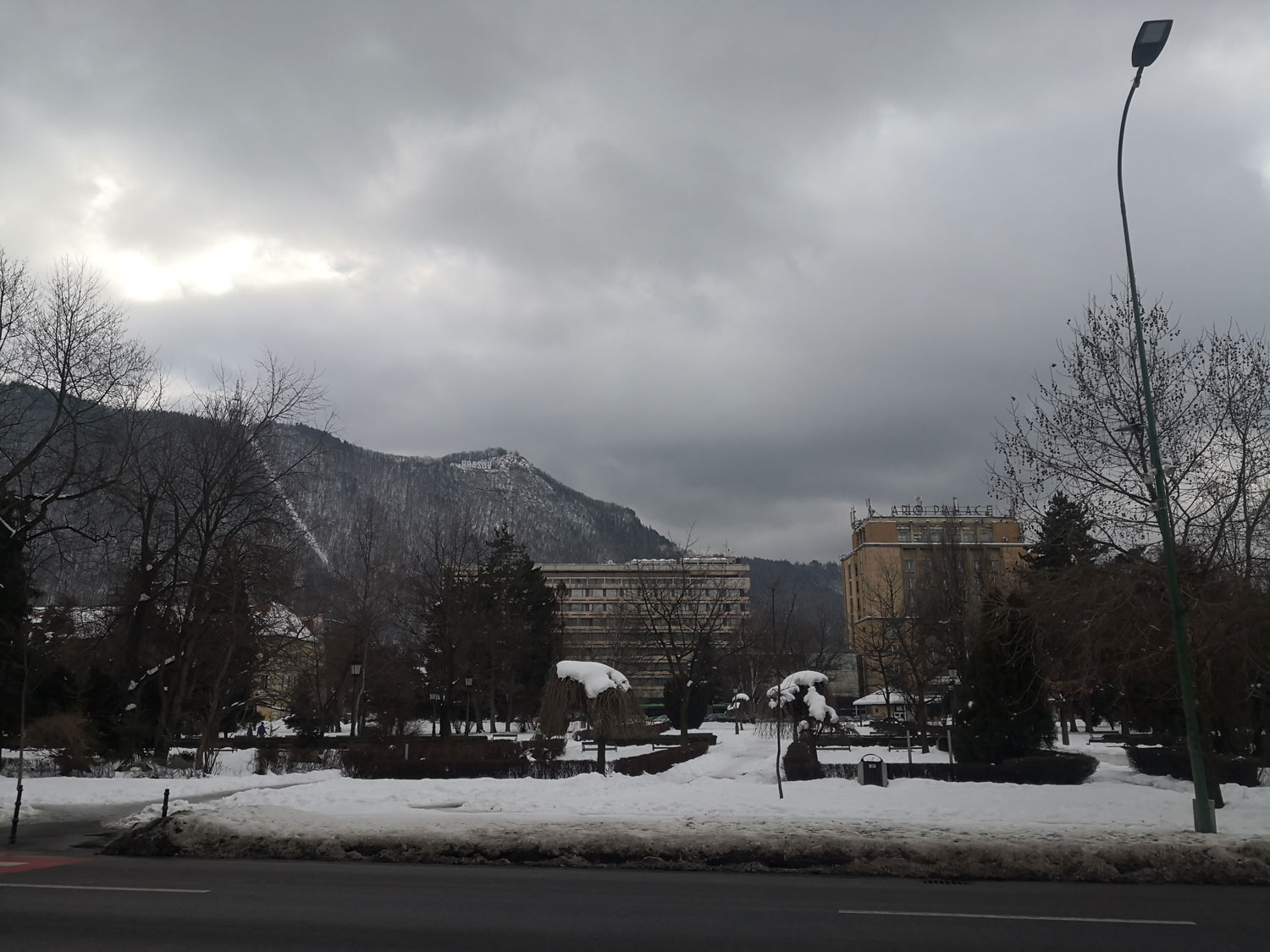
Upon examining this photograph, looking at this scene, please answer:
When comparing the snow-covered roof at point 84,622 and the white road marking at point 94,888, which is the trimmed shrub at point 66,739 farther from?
the white road marking at point 94,888

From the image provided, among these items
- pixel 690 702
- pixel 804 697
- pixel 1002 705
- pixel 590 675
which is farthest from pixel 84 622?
pixel 1002 705

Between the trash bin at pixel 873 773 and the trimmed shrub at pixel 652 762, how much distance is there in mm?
7491

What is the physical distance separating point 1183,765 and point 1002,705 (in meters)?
Result: 5.12

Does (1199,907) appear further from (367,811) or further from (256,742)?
(256,742)

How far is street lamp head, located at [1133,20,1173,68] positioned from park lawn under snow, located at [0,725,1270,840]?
40.1ft

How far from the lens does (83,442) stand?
95.6ft

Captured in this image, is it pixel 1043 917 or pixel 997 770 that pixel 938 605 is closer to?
pixel 997 770

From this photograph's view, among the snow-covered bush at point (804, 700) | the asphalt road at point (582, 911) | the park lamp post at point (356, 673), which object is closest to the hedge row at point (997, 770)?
the snow-covered bush at point (804, 700)

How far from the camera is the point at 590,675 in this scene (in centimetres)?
2819

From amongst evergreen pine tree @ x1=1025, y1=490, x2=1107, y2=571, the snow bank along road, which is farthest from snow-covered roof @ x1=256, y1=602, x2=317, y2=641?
evergreen pine tree @ x1=1025, y1=490, x2=1107, y2=571

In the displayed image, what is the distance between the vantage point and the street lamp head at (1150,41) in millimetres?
14062

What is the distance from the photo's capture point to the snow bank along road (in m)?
12.5

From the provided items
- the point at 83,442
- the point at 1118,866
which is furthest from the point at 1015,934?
the point at 83,442

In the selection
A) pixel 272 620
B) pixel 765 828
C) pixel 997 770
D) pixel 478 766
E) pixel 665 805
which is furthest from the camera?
pixel 272 620
